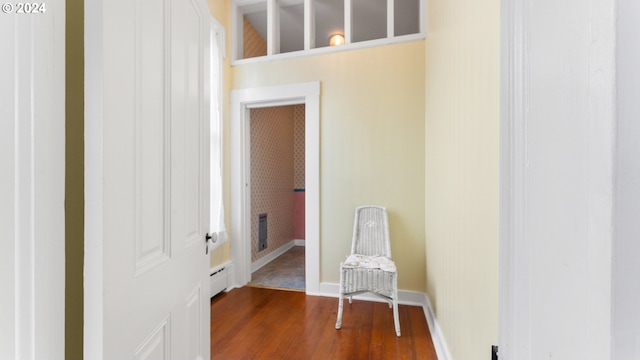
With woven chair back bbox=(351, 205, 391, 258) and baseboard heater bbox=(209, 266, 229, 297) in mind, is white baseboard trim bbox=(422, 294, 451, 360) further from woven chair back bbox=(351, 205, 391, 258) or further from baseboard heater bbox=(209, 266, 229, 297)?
Result: baseboard heater bbox=(209, 266, 229, 297)

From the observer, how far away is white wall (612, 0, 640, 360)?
8.9 inches

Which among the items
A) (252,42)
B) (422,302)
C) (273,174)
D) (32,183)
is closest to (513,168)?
(32,183)

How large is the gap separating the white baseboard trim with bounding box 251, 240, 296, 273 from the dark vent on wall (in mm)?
155

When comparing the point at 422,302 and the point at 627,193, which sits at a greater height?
the point at 627,193

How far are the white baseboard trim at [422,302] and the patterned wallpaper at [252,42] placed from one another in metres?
2.69

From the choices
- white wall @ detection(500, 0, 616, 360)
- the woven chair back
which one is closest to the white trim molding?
white wall @ detection(500, 0, 616, 360)

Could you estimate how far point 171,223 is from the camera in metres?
0.91

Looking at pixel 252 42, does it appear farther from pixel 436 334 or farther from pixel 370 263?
pixel 436 334

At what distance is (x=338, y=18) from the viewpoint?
120 inches

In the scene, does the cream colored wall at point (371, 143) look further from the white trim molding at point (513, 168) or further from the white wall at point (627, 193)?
the white wall at point (627, 193)

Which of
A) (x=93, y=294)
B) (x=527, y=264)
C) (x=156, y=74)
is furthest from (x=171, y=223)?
(x=527, y=264)

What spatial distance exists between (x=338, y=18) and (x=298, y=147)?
2.15 m

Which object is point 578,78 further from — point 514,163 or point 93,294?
point 93,294

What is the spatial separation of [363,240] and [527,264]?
214 cm
